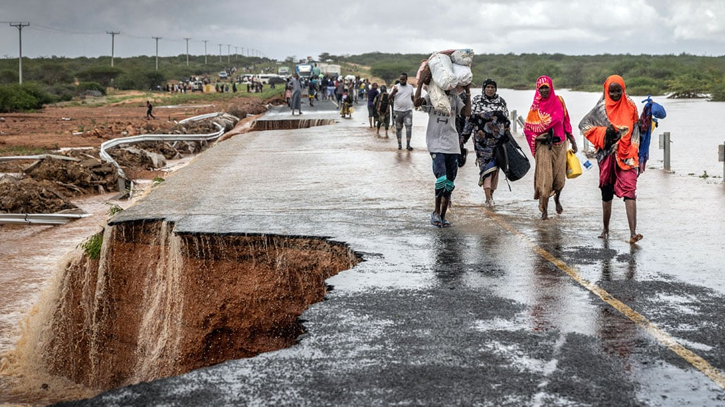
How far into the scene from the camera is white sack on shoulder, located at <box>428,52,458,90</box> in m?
9.12

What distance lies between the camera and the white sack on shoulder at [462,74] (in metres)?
9.21

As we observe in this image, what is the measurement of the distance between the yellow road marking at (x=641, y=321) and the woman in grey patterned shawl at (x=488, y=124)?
2.50m

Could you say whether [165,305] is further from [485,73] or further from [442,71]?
[485,73]

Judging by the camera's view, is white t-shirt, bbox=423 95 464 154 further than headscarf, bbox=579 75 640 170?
Yes

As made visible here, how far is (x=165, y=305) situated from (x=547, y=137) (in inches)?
189

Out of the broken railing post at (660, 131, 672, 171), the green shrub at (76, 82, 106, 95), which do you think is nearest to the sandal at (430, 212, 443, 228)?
the broken railing post at (660, 131, 672, 171)

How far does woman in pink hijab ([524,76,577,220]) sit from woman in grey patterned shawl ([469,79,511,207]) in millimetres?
758

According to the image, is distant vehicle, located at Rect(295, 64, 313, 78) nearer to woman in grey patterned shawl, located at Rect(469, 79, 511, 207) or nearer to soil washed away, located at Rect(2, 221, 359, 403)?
woman in grey patterned shawl, located at Rect(469, 79, 511, 207)


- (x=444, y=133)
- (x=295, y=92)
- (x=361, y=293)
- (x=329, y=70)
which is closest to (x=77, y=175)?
(x=444, y=133)

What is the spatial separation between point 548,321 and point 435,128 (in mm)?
4101

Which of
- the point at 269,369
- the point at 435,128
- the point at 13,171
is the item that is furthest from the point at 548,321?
the point at 13,171

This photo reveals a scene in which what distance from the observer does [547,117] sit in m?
9.80

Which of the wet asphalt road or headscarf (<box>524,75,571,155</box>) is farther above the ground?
headscarf (<box>524,75,571,155</box>)

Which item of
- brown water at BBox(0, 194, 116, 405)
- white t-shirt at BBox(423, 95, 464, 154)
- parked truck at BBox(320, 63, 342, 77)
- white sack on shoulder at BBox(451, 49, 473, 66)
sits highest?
parked truck at BBox(320, 63, 342, 77)
